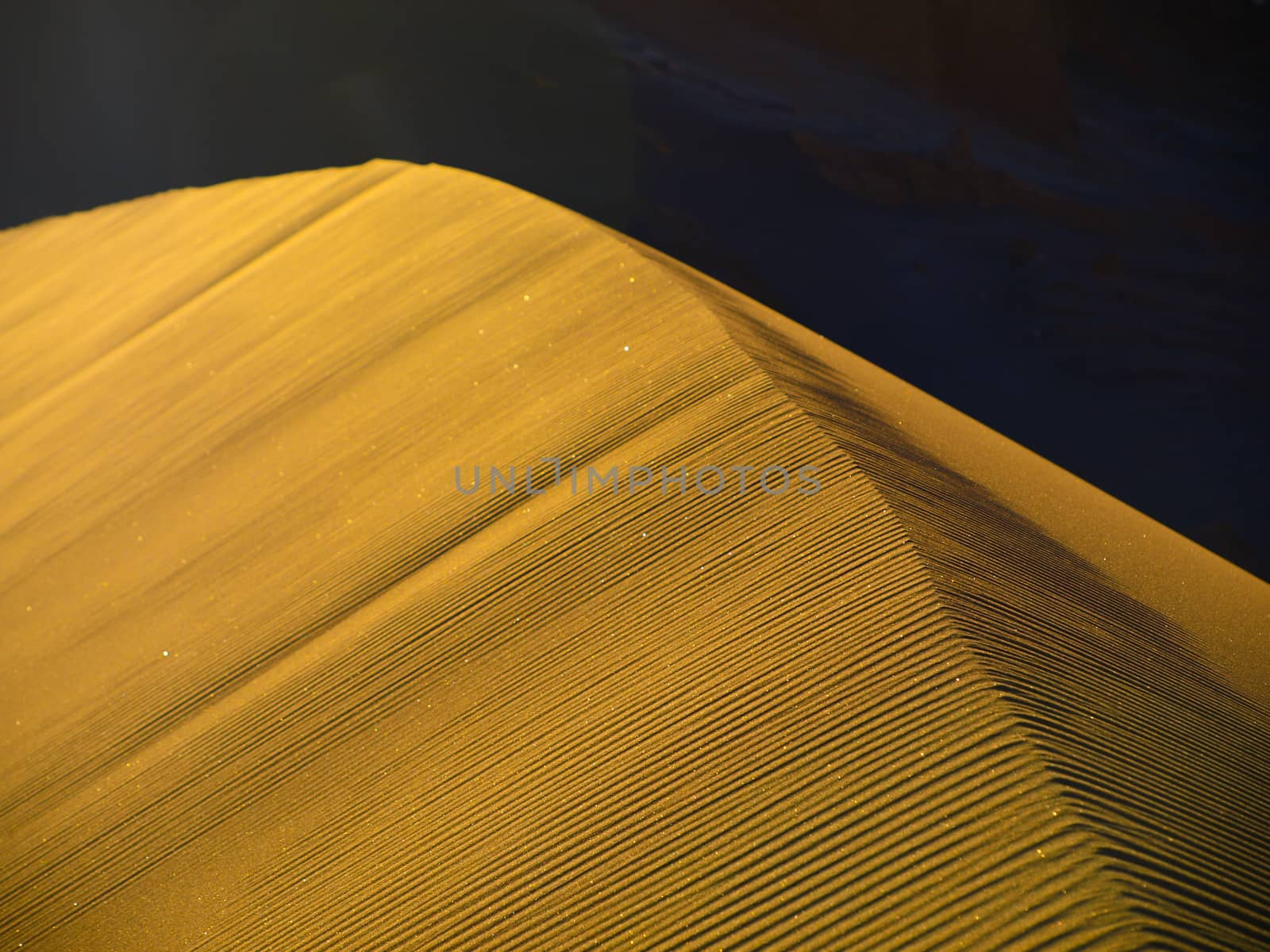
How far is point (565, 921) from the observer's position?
9.16 feet

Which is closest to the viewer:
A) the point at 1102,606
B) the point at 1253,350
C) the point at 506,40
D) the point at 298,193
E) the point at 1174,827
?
the point at 1174,827

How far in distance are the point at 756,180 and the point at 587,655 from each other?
9.78 meters

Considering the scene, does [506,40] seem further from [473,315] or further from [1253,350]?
[1253,350]

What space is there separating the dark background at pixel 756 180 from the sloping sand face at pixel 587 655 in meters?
4.44

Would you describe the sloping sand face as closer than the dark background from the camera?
Result: Yes

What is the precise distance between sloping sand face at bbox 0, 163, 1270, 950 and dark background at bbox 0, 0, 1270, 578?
444cm

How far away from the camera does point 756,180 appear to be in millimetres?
12328

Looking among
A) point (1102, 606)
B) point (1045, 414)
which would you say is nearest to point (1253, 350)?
point (1045, 414)

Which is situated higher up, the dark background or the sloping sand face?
the dark background

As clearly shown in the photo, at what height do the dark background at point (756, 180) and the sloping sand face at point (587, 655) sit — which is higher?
the dark background at point (756, 180)

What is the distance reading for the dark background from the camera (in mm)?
10477

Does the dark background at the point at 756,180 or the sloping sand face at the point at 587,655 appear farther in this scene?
the dark background at the point at 756,180

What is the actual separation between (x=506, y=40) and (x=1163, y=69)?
15483 mm

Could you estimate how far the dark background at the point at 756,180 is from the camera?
1048 centimetres
